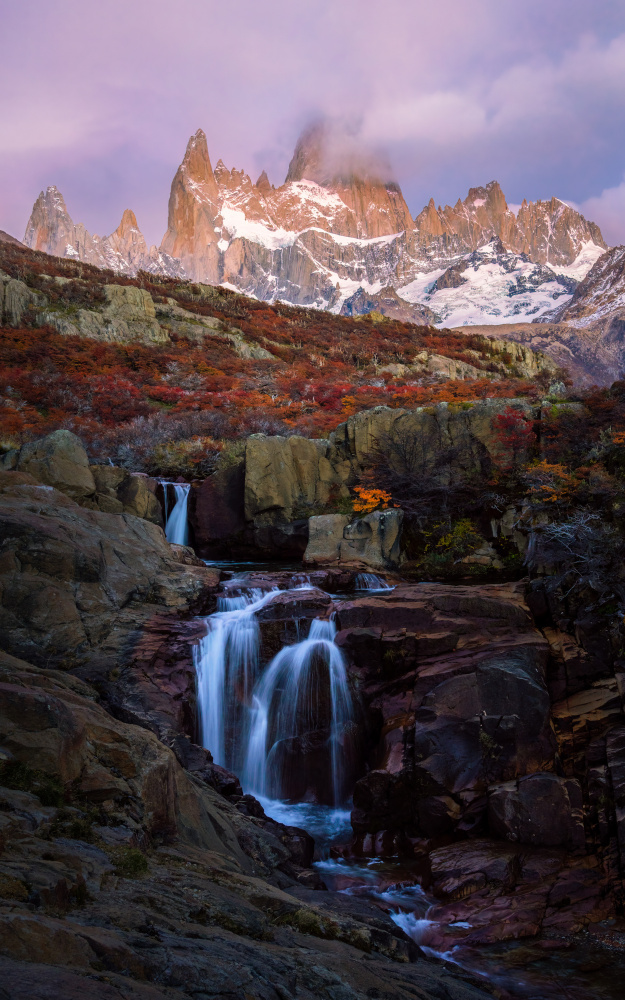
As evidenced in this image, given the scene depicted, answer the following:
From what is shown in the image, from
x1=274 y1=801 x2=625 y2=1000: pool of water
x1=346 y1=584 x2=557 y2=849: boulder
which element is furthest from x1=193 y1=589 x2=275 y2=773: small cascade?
x1=274 y1=801 x2=625 y2=1000: pool of water

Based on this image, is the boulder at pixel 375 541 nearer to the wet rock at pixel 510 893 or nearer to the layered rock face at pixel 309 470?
the layered rock face at pixel 309 470

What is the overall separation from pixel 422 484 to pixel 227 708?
1024 cm

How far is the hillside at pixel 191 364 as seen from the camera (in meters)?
26.6

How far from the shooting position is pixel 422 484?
1892 cm

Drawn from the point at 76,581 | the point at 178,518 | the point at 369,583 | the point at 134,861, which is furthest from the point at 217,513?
the point at 134,861

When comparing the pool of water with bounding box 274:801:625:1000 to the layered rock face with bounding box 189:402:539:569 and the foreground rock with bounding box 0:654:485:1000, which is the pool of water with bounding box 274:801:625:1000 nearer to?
the foreground rock with bounding box 0:654:485:1000

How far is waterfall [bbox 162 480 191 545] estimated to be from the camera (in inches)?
776

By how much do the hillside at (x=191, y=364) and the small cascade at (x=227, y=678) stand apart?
487 inches

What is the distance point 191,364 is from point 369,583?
2735 cm

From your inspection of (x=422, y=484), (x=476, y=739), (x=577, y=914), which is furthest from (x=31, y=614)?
(x=422, y=484)

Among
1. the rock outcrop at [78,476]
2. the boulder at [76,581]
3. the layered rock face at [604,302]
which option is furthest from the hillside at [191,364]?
the layered rock face at [604,302]

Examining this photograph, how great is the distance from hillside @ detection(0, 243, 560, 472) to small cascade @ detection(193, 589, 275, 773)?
1237 centimetres

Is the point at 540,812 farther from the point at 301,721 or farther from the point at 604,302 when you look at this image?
the point at 604,302

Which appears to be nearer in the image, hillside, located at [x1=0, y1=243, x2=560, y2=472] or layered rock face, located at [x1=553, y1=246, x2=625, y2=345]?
hillside, located at [x1=0, y1=243, x2=560, y2=472]
